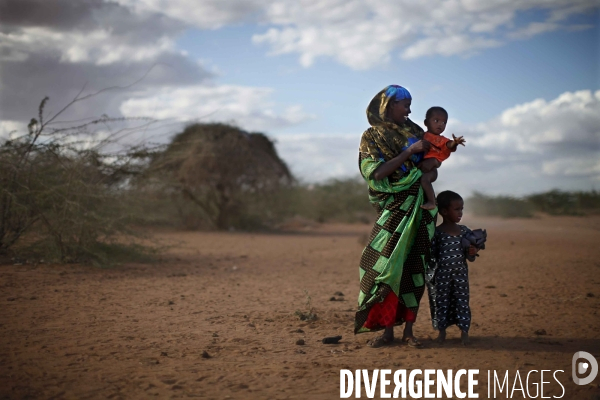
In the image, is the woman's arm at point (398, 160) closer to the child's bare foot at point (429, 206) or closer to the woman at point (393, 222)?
the woman at point (393, 222)

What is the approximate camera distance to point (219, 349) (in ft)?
13.6

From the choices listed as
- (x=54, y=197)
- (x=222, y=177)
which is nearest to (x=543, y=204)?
(x=222, y=177)

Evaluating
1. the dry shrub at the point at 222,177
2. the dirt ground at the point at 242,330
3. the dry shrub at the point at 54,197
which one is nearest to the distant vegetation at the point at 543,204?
the dry shrub at the point at 222,177

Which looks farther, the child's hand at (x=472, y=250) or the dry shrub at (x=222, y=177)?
the dry shrub at (x=222, y=177)

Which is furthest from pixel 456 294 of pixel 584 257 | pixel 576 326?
pixel 584 257

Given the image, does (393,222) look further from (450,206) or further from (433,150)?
(433,150)

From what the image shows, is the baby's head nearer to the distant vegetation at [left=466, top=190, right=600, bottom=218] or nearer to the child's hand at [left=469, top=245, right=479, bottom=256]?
the child's hand at [left=469, top=245, right=479, bottom=256]

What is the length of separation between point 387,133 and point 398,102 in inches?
10.3

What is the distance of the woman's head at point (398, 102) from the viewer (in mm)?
4145

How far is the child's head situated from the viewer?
416 centimetres

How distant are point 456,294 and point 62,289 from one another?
4948mm

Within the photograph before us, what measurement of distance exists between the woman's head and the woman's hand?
1.18 ft

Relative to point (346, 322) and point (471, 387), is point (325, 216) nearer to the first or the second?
point (346, 322)

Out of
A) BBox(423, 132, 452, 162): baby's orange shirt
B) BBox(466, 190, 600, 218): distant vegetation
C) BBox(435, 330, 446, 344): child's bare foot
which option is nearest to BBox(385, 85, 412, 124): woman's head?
BBox(423, 132, 452, 162): baby's orange shirt
